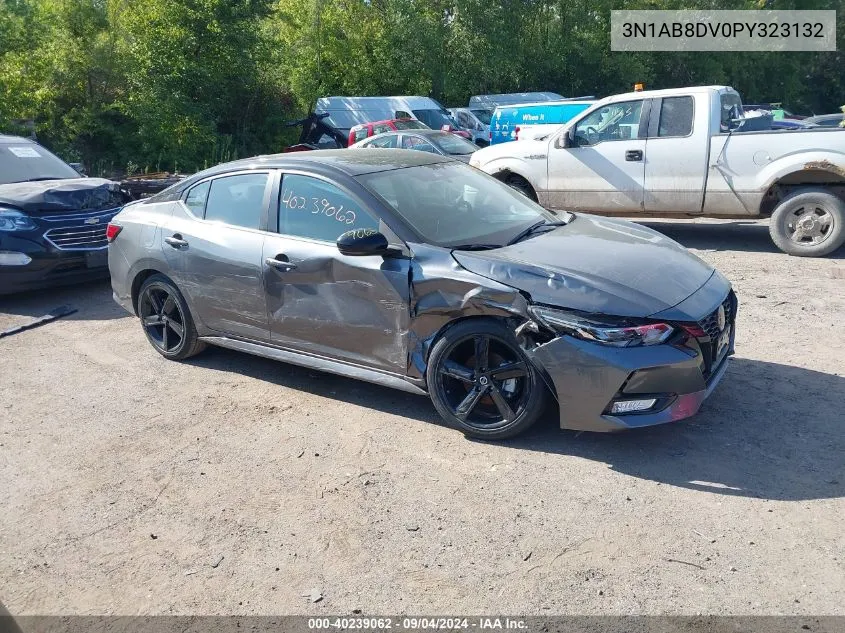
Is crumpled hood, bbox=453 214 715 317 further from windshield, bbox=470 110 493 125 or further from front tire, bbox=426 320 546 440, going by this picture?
windshield, bbox=470 110 493 125

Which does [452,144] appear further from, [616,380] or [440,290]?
[616,380]

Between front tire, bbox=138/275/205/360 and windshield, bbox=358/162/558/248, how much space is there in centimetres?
192

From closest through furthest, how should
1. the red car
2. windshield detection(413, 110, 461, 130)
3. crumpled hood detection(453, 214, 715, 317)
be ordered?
crumpled hood detection(453, 214, 715, 317) < the red car < windshield detection(413, 110, 461, 130)

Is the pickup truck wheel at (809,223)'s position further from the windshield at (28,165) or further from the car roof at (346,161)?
the windshield at (28,165)

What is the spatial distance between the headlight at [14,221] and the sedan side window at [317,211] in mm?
4170

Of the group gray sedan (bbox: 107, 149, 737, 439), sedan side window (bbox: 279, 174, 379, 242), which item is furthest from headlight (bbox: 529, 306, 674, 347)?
sedan side window (bbox: 279, 174, 379, 242)

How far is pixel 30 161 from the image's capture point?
9.55m

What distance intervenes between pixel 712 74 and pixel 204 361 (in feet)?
124

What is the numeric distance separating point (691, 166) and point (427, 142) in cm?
739

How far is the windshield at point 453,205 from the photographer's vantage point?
489 centimetres

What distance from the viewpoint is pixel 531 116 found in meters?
19.5

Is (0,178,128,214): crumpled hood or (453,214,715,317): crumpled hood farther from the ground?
(0,178,128,214): crumpled hood

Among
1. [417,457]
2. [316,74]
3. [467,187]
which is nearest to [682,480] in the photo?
[417,457]

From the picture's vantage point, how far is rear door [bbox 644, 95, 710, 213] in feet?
30.0
